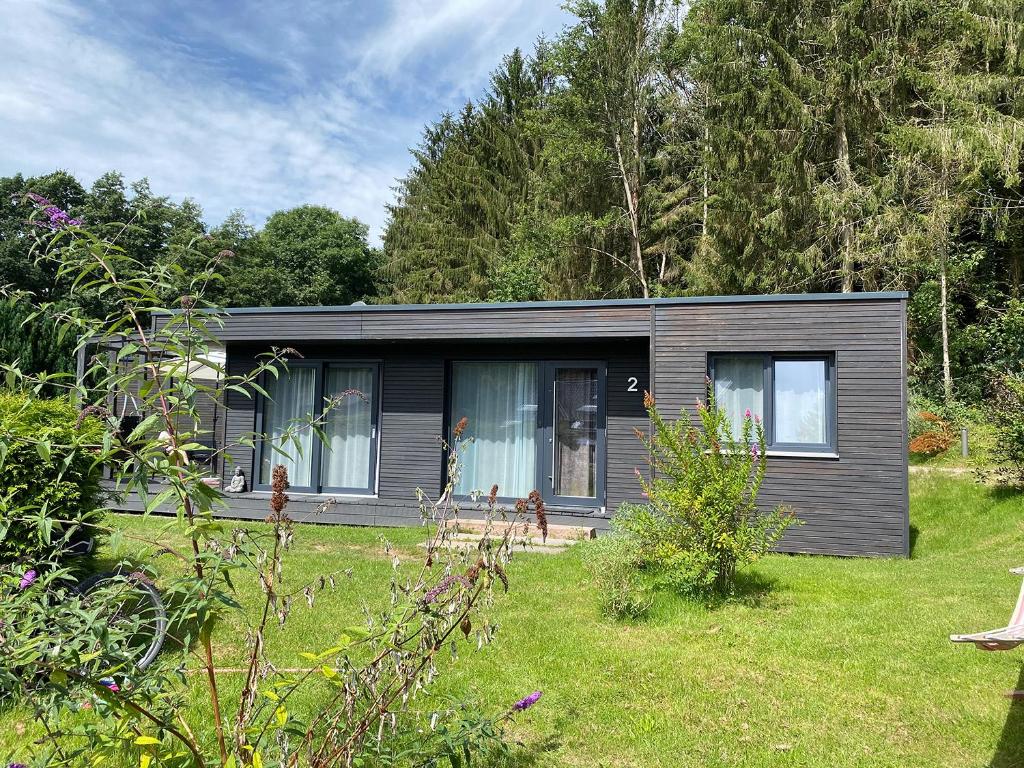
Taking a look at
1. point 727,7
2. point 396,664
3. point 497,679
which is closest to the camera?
point 396,664

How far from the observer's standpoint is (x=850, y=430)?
791cm

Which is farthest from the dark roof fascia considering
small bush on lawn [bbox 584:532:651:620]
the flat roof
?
small bush on lawn [bbox 584:532:651:620]

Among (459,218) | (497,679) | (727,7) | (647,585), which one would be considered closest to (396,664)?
(497,679)

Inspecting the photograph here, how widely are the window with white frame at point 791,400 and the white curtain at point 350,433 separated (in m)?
5.11

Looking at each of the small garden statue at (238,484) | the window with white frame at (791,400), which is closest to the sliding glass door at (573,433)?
the window with white frame at (791,400)

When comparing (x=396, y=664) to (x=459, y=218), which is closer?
(x=396, y=664)

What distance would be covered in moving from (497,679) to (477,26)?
20.7 meters

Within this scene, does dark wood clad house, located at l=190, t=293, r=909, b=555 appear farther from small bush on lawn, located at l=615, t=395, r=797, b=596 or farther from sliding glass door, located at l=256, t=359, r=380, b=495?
small bush on lawn, located at l=615, t=395, r=797, b=596

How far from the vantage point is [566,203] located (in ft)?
74.8

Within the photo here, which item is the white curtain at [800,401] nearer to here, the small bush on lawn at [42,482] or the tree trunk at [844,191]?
the small bush on lawn at [42,482]

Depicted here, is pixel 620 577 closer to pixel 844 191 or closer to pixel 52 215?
pixel 52 215

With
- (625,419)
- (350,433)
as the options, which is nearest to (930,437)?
(625,419)

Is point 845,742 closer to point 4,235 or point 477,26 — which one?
point 477,26

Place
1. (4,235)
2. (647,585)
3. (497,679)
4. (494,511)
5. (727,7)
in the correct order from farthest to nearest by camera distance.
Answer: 1. (4,235)
2. (727,7)
3. (647,585)
4. (497,679)
5. (494,511)
